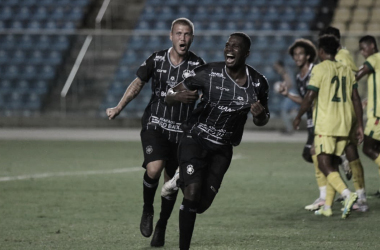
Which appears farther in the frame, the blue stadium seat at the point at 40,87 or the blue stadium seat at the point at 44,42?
the blue stadium seat at the point at 44,42

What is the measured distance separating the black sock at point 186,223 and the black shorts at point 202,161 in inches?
8.5

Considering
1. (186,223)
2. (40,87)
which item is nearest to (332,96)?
(186,223)

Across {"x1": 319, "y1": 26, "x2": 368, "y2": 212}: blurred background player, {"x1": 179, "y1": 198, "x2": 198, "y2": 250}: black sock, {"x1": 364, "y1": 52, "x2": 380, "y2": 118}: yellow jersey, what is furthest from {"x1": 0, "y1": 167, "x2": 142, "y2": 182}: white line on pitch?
{"x1": 179, "y1": 198, "x2": 198, "y2": 250}: black sock

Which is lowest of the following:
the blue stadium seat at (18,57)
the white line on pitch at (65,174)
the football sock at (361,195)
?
the white line on pitch at (65,174)

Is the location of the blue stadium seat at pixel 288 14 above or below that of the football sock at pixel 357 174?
above

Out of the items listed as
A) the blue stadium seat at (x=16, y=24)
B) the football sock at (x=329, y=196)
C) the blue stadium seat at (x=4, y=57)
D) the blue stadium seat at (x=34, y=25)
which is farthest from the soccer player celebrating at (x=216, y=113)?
the blue stadium seat at (x=16, y=24)

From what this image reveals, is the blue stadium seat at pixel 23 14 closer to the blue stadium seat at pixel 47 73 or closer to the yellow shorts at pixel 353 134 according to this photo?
the blue stadium seat at pixel 47 73

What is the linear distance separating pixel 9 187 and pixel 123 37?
38.9 feet

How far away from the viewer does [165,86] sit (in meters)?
7.39

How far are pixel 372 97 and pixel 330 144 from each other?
1.43 meters

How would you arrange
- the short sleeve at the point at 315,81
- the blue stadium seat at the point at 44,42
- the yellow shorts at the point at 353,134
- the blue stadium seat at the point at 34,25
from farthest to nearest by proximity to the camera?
the blue stadium seat at the point at 34,25
the blue stadium seat at the point at 44,42
the yellow shorts at the point at 353,134
the short sleeve at the point at 315,81

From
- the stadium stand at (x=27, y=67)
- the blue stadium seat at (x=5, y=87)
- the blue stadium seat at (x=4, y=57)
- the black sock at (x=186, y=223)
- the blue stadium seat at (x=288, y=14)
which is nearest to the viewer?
the black sock at (x=186, y=223)

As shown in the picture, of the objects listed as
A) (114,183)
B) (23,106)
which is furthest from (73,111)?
(114,183)

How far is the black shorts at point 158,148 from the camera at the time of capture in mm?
7305
